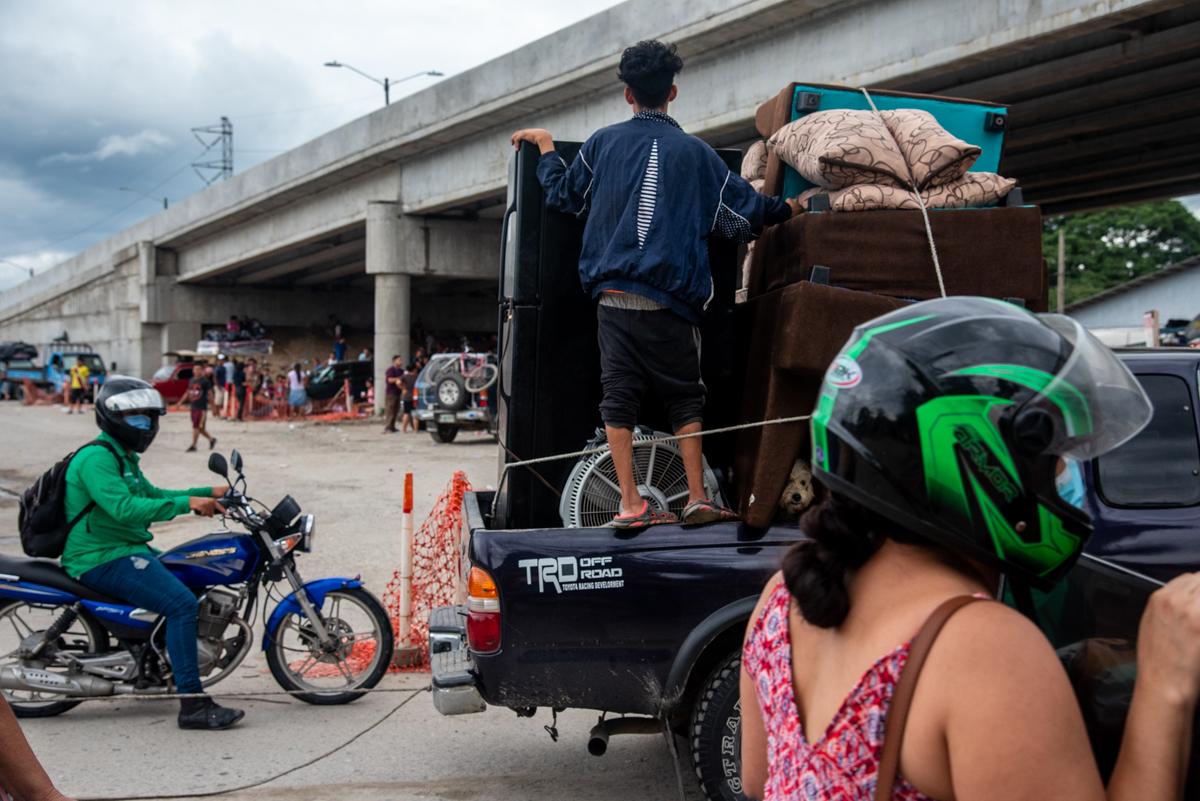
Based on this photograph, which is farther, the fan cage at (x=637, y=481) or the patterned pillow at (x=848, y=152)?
the fan cage at (x=637, y=481)

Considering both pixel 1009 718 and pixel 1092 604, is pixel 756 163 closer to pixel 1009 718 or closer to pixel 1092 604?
pixel 1092 604

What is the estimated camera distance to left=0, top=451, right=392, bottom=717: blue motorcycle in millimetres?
6062

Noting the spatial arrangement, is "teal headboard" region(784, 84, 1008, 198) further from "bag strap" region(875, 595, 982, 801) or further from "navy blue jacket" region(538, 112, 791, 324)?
"bag strap" region(875, 595, 982, 801)

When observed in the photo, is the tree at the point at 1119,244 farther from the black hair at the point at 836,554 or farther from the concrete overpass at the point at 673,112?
the black hair at the point at 836,554

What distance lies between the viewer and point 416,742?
19.3 feet

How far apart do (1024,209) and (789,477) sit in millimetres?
1520

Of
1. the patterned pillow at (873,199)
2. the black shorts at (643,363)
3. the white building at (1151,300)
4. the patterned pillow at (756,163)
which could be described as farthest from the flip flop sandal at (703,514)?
the white building at (1151,300)

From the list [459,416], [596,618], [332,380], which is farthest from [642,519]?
[332,380]

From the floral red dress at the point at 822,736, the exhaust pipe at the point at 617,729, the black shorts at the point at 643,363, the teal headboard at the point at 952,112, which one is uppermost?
the teal headboard at the point at 952,112

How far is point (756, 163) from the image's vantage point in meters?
5.80

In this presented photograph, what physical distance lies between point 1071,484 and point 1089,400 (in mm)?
132

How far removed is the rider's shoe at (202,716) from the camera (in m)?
6.04

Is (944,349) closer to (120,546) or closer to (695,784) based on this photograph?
(695,784)

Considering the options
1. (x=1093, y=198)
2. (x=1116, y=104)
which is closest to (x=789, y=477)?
(x=1116, y=104)
